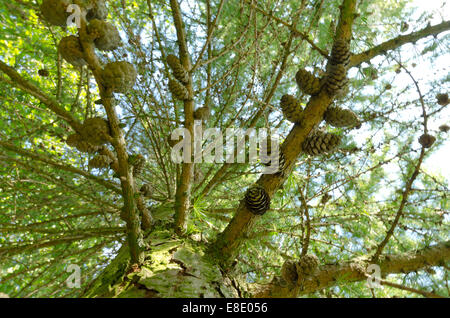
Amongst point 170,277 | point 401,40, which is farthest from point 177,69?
point 401,40

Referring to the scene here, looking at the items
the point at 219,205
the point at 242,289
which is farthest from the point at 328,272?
the point at 219,205

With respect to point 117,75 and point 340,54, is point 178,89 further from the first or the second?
point 340,54

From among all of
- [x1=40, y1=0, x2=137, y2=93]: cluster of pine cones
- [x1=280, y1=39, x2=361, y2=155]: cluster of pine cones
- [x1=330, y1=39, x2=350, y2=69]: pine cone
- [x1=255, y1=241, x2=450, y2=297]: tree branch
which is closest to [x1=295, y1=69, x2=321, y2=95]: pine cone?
[x1=280, y1=39, x2=361, y2=155]: cluster of pine cones

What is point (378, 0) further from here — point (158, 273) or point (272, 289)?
point (158, 273)

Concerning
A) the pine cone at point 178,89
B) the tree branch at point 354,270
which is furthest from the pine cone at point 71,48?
the tree branch at point 354,270

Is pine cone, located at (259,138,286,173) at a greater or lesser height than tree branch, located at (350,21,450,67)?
lesser

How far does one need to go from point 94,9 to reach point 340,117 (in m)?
1.10

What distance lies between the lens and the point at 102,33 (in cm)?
85

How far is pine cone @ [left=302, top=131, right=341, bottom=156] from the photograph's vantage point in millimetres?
1191

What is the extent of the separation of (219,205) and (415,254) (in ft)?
5.86

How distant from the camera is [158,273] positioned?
3.01 feet

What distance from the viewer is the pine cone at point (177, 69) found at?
126 cm

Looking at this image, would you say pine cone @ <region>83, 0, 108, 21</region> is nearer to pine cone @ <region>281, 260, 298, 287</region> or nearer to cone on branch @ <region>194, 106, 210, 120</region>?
cone on branch @ <region>194, 106, 210, 120</region>

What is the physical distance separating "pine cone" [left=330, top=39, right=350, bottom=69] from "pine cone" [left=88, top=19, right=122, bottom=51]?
96 cm
